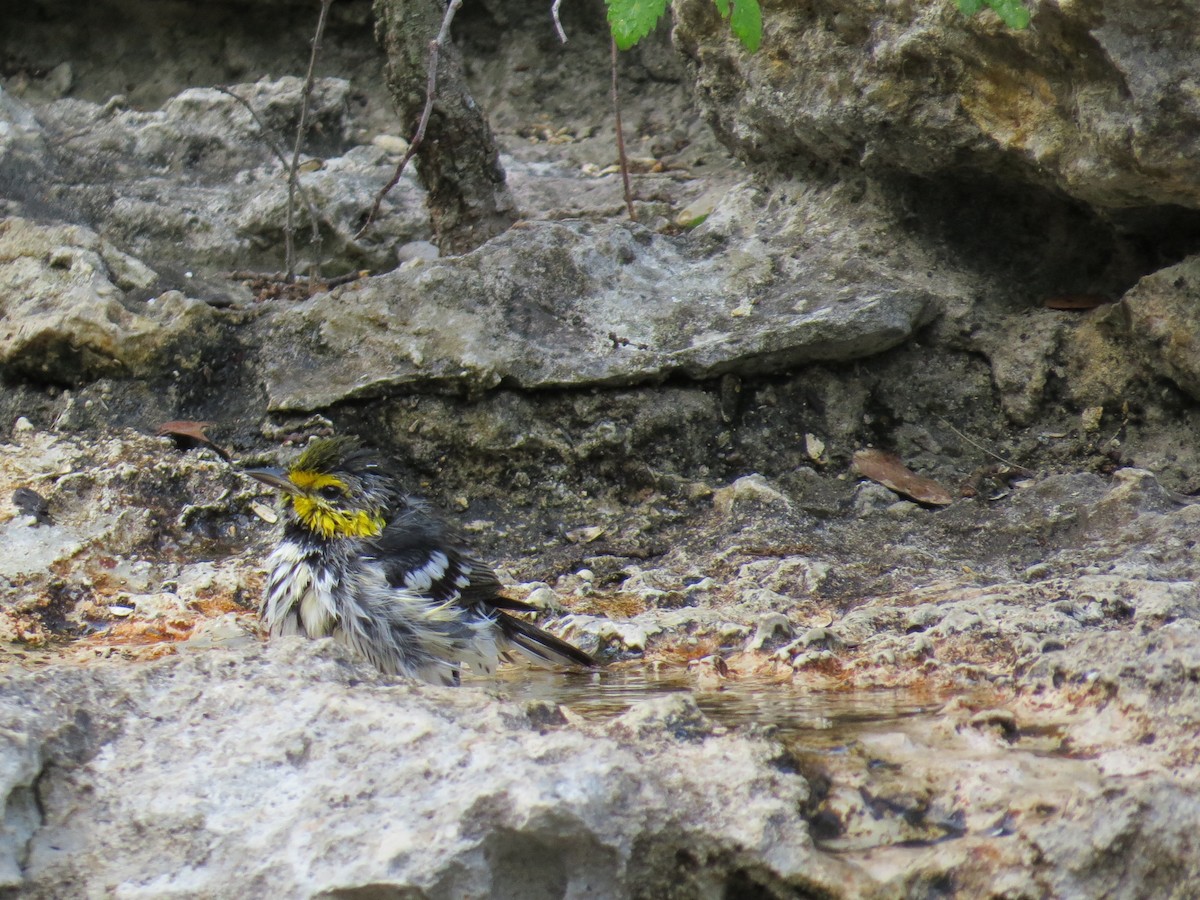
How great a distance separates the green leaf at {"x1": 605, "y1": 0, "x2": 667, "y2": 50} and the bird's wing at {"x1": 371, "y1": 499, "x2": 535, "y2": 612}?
73.2 inches

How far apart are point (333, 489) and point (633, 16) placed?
6.70ft

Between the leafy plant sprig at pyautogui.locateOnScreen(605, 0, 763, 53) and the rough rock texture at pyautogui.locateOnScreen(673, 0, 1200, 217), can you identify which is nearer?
the leafy plant sprig at pyautogui.locateOnScreen(605, 0, 763, 53)

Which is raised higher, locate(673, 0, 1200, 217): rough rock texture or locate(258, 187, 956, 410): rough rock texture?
locate(673, 0, 1200, 217): rough rock texture

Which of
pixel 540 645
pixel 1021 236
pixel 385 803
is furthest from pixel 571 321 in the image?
pixel 385 803

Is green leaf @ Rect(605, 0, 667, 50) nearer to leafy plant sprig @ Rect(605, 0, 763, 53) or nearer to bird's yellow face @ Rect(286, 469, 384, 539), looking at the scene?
leafy plant sprig @ Rect(605, 0, 763, 53)

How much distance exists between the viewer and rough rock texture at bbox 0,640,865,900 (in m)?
2.40

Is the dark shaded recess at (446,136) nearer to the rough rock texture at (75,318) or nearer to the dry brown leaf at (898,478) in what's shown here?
the rough rock texture at (75,318)

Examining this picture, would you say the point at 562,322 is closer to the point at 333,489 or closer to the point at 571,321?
the point at 571,321

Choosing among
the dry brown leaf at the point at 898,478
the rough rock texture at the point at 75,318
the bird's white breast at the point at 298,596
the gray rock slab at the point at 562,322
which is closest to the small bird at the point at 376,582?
the bird's white breast at the point at 298,596

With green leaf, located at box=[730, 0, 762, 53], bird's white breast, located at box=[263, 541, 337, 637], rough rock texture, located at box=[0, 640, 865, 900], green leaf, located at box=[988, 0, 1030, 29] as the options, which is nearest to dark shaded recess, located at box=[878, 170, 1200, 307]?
green leaf, located at box=[988, 0, 1030, 29]

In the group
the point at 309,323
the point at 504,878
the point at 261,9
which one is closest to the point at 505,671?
the point at 309,323

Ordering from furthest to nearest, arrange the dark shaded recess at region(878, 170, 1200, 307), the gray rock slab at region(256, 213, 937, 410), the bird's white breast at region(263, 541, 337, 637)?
the dark shaded recess at region(878, 170, 1200, 307), the gray rock slab at region(256, 213, 937, 410), the bird's white breast at region(263, 541, 337, 637)

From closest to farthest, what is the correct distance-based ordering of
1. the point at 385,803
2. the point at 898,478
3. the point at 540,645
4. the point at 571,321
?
the point at 385,803 < the point at 540,645 < the point at 898,478 < the point at 571,321

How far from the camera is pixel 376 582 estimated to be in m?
4.71
